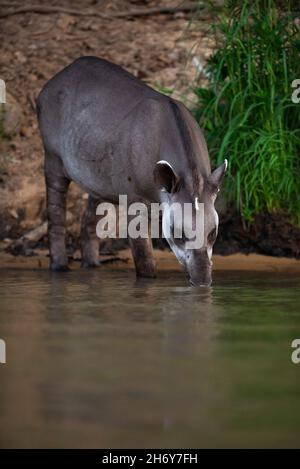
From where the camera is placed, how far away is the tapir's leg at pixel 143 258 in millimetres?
8859

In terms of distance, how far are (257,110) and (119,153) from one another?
1.57 m

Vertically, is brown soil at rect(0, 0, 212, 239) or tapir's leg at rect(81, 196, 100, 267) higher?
brown soil at rect(0, 0, 212, 239)

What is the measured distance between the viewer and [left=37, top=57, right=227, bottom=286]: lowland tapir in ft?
27.1

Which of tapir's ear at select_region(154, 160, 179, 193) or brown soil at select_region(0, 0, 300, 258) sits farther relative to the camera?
brown soil at select_region(0, 0, 300, 258)

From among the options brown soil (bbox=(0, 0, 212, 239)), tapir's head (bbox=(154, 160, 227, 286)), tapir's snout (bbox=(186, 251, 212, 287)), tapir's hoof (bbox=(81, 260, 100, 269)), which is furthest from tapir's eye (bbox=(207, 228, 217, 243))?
brown soil (bbox=(0, 0, 212, 239))

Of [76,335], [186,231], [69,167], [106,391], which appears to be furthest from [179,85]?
[106,391]

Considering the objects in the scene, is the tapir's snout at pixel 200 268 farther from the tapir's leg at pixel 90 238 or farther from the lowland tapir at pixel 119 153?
the tapir's leg at pixel 90 238

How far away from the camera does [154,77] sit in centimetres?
1184

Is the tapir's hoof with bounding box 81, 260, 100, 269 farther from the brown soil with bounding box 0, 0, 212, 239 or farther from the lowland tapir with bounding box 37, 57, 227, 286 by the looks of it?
the brown soil with bounding box 0, 0, 212, 239

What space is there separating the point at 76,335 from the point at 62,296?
182 cm

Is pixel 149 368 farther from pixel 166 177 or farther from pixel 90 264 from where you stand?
pixel 90 264

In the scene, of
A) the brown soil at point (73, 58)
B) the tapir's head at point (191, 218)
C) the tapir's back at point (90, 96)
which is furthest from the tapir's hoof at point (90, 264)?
the tapir's head at point (191, 218)

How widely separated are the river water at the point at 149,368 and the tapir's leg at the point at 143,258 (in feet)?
3.00

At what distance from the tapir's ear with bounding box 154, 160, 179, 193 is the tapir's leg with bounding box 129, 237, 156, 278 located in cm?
67
